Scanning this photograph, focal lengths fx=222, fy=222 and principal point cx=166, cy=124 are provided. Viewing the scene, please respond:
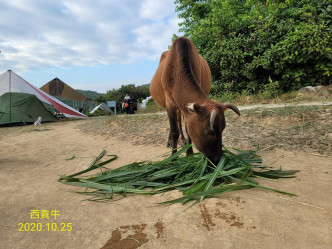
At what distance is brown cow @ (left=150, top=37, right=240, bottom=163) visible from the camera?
261cm

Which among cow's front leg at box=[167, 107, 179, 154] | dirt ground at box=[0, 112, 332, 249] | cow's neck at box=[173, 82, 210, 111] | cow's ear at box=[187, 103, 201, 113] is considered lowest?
dirt ground at box=[0, 112, 332, 249]

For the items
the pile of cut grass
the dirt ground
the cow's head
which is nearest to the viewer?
the dirt ground

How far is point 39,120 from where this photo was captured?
11.6m

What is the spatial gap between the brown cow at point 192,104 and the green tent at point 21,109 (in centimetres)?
1005

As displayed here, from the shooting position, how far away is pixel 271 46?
898 centimetres

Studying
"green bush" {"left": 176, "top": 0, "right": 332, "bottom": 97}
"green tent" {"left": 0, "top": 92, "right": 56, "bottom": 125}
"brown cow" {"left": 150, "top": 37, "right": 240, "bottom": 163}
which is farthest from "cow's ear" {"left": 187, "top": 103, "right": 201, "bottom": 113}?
"green tent" {"left": 0, "top": 92, "right": 56, "bottom": 125}

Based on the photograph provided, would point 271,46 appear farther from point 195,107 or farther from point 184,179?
point 184,179

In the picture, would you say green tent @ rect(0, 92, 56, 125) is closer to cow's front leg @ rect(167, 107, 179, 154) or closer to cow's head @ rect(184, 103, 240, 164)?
cow's front leg @ rect(167, 107, 179, 154)

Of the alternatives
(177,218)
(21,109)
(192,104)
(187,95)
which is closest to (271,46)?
(187,95)

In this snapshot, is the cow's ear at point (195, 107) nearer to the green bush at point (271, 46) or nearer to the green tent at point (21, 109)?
the green bush at point (271, 46)

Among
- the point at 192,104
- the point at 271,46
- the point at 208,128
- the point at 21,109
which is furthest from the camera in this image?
the point at 21,109

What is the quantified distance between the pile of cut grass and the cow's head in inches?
5.4

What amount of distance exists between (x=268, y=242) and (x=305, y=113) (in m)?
4.25

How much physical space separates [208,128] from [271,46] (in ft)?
26.6
